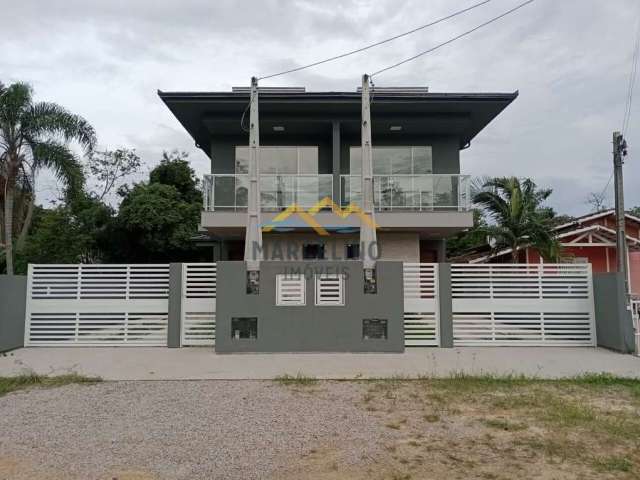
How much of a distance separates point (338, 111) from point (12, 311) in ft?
32.3

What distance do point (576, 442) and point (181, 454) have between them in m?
3.85

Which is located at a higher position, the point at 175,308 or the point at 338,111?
the point at 338,111

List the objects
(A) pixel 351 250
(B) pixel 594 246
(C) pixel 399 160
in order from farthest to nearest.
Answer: (B) pixel 594 246, (C) pixel 399 160, (A) pixel 351 250

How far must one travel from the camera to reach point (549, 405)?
5672 mm

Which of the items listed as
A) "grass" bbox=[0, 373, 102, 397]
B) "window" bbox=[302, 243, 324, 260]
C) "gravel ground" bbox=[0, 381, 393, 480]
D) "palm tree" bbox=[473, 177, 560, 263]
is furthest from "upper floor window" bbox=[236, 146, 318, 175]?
"gravel ground" bbox=[0, 381, 393, 480]

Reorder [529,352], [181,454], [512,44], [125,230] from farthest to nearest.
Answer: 1. [125,230]
2. [512,44]
3. [529,352]
4. [181,454]

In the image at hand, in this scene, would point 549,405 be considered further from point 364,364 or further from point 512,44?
point 512,44

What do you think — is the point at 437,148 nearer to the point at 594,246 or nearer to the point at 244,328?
the point at 244,328

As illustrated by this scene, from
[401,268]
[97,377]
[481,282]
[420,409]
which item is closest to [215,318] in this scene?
[97,377]

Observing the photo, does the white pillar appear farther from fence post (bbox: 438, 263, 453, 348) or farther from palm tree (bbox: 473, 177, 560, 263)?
palm tree (bbox: 473, 177, 560, 263)

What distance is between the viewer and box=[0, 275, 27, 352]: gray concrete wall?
9.31 meters

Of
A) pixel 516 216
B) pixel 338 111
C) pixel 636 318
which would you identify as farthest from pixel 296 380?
pixel 516 216

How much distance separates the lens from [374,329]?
918cm

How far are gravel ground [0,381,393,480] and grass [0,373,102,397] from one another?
335 mm
